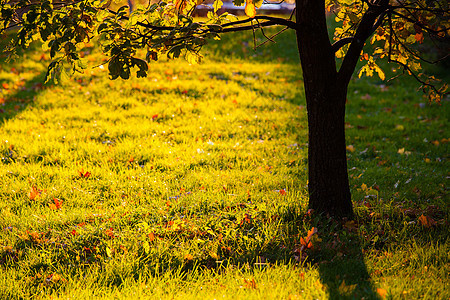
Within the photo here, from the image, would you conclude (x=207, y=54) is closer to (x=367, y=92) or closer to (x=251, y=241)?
(x=367, y=92)

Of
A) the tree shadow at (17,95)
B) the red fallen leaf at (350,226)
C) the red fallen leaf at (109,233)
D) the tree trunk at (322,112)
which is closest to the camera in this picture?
the tree trunk at (322,112)

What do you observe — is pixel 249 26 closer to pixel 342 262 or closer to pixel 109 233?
pixel 342 262

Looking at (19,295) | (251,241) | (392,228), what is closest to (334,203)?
(392,228)

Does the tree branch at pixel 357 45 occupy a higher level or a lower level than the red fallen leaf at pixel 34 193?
higher

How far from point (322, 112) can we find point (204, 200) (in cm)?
158

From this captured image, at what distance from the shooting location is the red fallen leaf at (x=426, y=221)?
3.92m

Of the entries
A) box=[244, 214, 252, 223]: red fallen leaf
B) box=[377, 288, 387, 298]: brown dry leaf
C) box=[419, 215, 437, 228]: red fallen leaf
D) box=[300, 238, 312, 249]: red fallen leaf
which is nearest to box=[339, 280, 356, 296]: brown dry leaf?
box=[377, 288, 387, 298]: brown dry leaf

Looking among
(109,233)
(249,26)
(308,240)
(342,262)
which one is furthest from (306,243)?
(249,26)

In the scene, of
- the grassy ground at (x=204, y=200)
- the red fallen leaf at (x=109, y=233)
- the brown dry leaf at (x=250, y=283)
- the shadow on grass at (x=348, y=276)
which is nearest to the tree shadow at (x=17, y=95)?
the grassy ground at (x=204, y=200)

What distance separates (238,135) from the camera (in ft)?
22.7

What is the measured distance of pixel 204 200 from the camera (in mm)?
4492

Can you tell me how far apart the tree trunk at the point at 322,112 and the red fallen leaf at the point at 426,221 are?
64 centimetres

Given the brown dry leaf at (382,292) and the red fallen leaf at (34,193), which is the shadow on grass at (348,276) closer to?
the brown dry leaf at (382,292)

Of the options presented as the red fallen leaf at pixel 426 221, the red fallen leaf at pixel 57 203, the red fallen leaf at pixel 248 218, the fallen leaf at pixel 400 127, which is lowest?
the red fallen leaf at pixel 426 221
